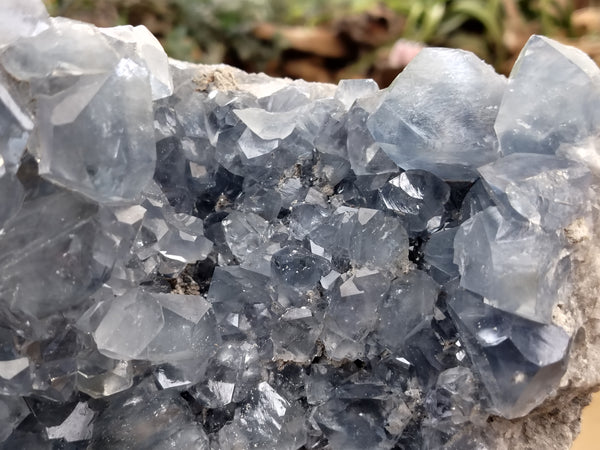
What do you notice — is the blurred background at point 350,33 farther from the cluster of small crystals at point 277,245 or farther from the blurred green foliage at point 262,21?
the cluster of small crystals at point 277,245

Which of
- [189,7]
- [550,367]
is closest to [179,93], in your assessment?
[550,367]

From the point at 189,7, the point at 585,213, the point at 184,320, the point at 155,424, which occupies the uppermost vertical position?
the point at 585,213

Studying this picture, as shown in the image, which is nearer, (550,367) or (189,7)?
(550,367)

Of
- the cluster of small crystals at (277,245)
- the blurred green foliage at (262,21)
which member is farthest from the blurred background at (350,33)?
the cluster of small crystals at (277,245)

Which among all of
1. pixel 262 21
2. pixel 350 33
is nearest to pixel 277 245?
pixel 350 33

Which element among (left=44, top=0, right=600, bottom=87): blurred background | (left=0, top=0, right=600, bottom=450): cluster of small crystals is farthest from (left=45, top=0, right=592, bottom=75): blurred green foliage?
(left=0, top=0, right=600, bottom=450): cluster of small crystals

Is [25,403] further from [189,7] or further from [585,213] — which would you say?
[189,7]

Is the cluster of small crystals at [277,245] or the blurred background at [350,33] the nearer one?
the cluster of small crystals at [277,245]
